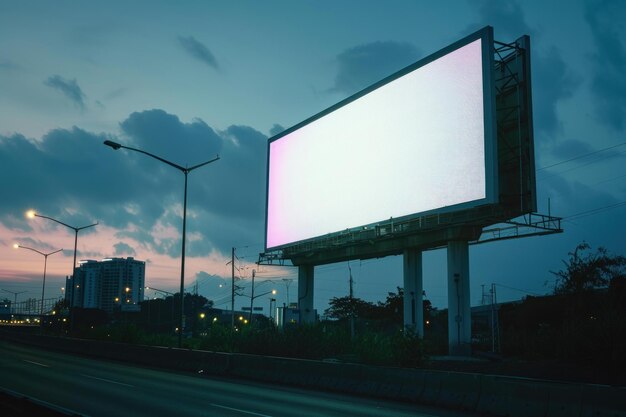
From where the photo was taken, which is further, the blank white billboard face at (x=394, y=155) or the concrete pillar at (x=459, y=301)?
the concrete pillar at (x=459, y=301)

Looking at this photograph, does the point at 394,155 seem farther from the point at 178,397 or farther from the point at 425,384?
the point at 178,397

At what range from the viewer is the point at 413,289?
3709cm

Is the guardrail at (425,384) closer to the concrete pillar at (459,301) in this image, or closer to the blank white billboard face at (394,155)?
the blank white billboard face at (394,155)

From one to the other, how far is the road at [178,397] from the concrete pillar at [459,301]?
15.0 m

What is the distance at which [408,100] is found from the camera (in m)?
33.4

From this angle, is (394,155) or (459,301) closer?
(459,301)

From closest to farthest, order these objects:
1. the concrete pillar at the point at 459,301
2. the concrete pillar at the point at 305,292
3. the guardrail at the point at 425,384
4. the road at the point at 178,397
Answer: the guardrail at the point at 425,384
the road at the point at 178,397
the concrete pillar at the point at 459,301
the concrete pillar at the point at 305,292

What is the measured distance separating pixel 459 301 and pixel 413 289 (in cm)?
465

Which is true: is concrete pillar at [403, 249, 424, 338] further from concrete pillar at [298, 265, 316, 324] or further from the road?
the road

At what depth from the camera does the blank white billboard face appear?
2994 centimetres

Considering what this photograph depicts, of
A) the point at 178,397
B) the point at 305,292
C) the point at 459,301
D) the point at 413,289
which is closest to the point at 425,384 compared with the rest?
the point at 178,397

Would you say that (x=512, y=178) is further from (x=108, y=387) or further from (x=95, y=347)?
(x=95, y=347)

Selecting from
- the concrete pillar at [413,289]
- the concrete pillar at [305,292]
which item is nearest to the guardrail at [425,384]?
the concrete pillar at [413,289]

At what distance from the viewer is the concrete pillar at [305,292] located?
48.1m
